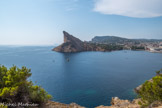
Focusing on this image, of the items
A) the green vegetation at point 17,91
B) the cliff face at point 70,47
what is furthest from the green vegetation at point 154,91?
the cliff face at point 70,47

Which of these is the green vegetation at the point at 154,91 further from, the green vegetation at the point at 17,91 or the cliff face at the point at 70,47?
the cliff face at the point at 70,47

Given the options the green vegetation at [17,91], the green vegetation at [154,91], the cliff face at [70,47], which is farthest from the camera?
the cliff face at [70,47]

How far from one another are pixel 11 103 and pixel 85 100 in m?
24.6

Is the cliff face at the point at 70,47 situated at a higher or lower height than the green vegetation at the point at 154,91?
higher

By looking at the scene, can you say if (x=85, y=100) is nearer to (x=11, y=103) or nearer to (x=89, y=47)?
(x=11, y=103)

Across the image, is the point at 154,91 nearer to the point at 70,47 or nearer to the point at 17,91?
the point at 17,91

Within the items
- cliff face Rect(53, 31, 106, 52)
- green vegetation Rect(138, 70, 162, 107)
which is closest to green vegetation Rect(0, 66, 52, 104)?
green vegetation Rect(138, 70, 162, 107)

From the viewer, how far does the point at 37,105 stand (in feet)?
36.2

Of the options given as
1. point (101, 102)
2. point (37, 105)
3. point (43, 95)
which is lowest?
point (101, 102)

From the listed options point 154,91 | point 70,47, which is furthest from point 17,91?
point 70,47

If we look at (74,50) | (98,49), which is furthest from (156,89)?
(98,49)

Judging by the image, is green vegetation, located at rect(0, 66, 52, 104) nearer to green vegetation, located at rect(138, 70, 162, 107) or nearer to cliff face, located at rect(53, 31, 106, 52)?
green vegetation, located at rect(138, 70, 162, 107)

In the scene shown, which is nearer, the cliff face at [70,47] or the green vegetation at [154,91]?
the green vegetation at [154,91]

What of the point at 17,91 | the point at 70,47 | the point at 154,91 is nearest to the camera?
the point at 17,91
